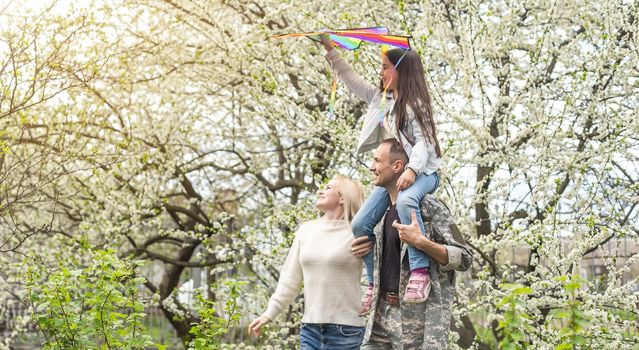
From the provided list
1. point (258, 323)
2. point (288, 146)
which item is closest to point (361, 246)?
point (258, 323)

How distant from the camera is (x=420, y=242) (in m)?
3.58

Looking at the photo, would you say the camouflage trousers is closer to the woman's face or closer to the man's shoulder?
the man's shoulder

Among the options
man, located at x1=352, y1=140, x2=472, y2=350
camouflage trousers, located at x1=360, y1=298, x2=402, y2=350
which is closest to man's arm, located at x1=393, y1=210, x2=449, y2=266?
man, located at x1=352, y1=140, x2=472, y2=350

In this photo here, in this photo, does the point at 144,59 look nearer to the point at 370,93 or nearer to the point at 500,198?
the point at 500,198

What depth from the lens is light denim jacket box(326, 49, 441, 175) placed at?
12.6 feet

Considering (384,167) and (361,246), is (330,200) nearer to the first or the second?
(361,246)

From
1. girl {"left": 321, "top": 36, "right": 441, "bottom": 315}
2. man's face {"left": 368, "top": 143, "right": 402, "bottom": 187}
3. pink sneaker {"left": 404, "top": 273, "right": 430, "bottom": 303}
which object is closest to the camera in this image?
pink sneaker {"left": 404, "top": 273, "right": 430, "bottom": 303}

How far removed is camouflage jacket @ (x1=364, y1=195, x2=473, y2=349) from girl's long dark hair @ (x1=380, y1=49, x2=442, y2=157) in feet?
1.23

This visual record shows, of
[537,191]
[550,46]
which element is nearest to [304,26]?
[550,46]

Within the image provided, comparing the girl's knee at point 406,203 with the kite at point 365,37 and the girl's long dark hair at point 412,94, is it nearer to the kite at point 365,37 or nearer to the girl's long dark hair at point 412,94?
the girl's long dark hair at point 412,94

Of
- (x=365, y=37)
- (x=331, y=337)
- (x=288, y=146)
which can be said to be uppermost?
(x=288, y=146)

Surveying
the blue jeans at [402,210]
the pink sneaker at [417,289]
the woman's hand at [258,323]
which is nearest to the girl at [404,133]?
the blue jeans at [402,210]

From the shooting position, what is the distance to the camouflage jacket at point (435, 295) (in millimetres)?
3580

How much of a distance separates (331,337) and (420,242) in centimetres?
87
